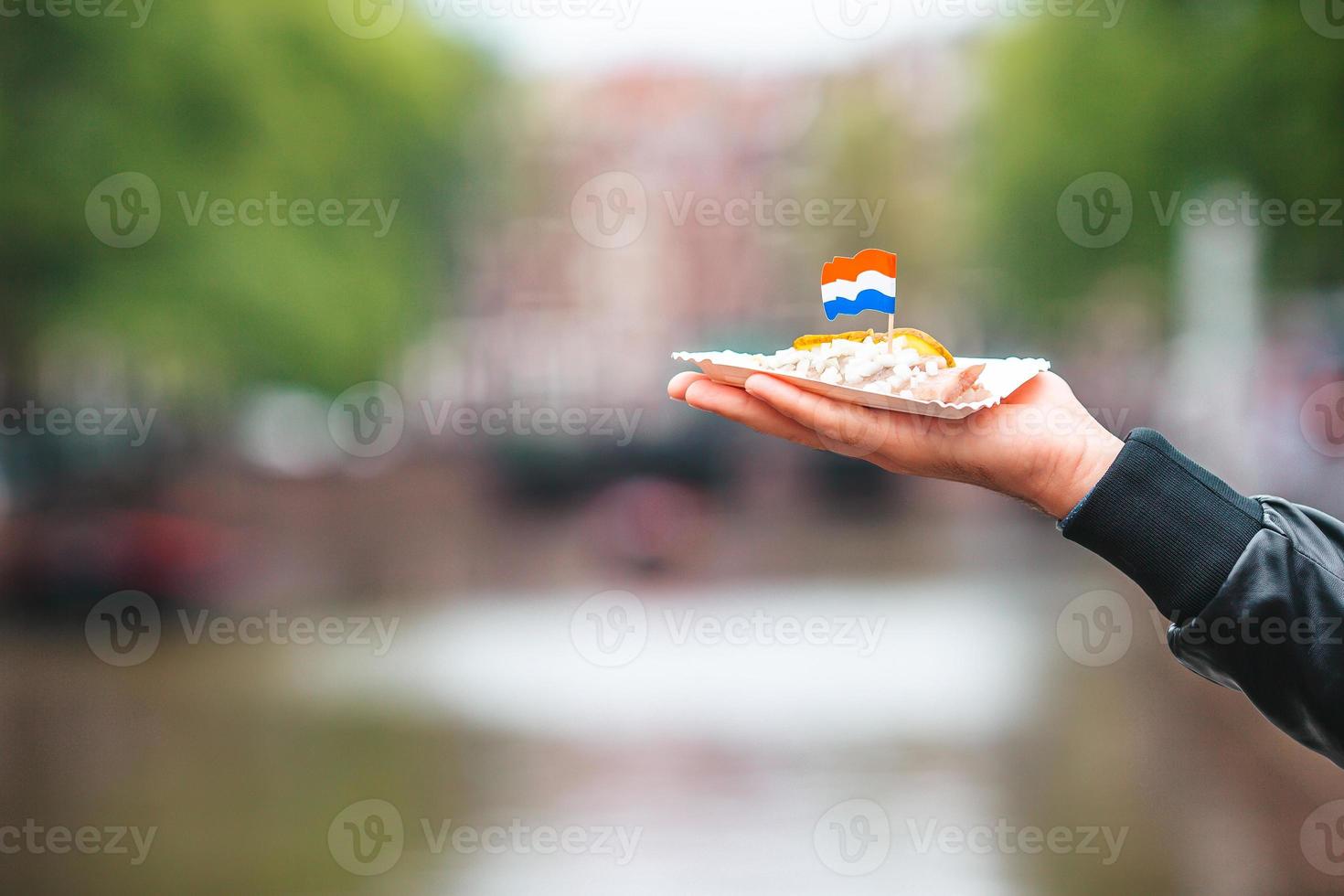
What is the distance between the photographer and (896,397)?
2.49 m

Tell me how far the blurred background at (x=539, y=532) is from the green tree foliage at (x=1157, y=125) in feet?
0.18

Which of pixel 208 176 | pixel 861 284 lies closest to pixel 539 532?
pixel 208 176

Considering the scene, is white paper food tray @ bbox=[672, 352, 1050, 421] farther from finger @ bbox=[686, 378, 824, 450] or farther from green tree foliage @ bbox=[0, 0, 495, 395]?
green tree foliage @ bbox=[0, 0, 495, 395]

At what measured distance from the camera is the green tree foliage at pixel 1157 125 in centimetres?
1236

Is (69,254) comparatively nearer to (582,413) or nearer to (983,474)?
(983,474)

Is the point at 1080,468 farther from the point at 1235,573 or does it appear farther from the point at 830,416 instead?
the point at 830,416

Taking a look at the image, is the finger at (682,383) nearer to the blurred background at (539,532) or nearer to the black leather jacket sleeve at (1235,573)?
the black leather jacket sleeve at (1235,573)

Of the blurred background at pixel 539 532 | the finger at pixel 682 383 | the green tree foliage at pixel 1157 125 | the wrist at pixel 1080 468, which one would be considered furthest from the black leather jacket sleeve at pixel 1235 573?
the green tree foliage at pixel 1157 125

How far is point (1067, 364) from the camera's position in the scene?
33.6 metres

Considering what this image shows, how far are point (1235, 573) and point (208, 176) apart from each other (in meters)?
13.4

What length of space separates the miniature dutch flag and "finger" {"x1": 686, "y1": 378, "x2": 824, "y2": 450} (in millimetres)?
472

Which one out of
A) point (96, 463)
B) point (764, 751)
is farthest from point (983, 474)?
point (96, 463)

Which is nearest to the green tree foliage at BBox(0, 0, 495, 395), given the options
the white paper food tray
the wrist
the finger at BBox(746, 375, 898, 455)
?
the white paper food tray

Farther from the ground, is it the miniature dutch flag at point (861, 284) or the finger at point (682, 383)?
the miniature dutch flag at point (861, 284)
